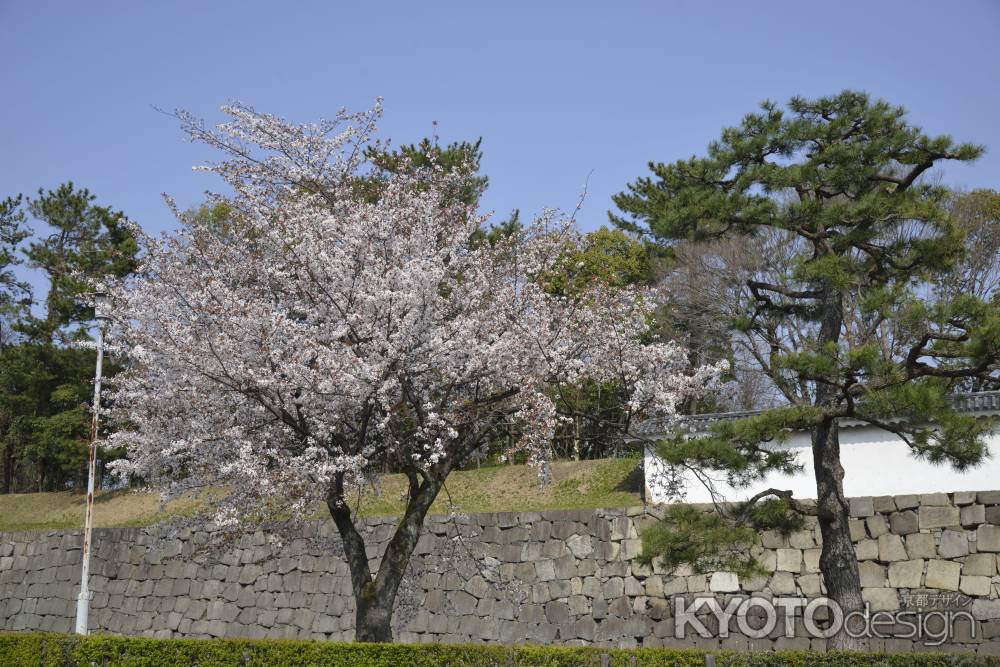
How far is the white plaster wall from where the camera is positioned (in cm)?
1480

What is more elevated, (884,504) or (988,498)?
(988,498)

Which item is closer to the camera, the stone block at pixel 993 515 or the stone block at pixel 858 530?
the stone block at pixel 993 515

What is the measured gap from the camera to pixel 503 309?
10445 millimetres

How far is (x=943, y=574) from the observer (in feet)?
40.5

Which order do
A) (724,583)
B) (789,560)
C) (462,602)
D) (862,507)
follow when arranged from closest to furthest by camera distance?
1. (862,507)
2. (789,560)
3. (724,583)
4. (462,602)

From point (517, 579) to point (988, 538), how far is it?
714 centimetres

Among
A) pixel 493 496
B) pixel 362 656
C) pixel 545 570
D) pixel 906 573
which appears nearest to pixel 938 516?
pixel 906 573

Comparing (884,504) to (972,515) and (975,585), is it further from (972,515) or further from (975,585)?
(975,585)

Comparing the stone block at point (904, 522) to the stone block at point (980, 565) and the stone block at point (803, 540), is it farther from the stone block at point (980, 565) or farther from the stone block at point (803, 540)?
the stone block at point (803, 540)

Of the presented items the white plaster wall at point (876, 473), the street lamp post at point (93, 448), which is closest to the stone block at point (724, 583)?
the white plaster wall at point (876, 473)

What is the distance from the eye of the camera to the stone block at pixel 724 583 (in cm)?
1352

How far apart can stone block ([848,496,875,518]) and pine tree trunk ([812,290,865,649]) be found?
13.0ft

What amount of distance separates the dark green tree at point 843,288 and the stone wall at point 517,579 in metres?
3.92
